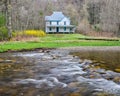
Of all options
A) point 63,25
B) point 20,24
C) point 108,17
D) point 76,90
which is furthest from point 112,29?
point 76,90

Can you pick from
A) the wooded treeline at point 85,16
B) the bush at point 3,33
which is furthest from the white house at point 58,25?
the bush at point 3,33

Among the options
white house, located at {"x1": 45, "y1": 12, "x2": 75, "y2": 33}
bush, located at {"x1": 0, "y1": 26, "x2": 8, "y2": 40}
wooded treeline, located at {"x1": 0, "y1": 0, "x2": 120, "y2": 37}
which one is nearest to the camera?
bush, located at {"x1": 0, "y1": 26, "x2": 8, "y2": 40}

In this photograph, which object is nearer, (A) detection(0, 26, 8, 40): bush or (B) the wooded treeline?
(A) detection(0, 26, 8, 40): bush

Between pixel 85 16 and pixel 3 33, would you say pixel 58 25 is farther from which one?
pixel 3 33

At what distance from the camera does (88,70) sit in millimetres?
14289

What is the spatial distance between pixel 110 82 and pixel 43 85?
250 centimetres

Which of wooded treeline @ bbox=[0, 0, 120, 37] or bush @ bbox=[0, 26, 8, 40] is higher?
wooded treeline @ bbox=[0, 0, 120, 37]

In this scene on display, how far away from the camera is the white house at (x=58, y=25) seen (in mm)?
78688

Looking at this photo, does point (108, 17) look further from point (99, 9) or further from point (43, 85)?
point (43, 85)

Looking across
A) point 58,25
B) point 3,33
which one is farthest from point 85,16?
point 3,33

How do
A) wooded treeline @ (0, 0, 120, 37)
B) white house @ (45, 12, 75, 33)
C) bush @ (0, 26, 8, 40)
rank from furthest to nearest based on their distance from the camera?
1. white house @ (45, 12, 75, 33)
2. wooded treeline @ (0, 0, 120, 37)
3. bush @ (0, 26, 8, 40)

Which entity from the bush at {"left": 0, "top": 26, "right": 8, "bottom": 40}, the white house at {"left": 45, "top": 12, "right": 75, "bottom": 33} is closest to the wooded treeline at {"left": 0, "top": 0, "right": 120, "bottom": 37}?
the white house at {"left": 45, "top": 12, "right": 75, "bottom": 33}

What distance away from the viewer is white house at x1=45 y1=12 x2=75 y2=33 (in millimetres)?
78688

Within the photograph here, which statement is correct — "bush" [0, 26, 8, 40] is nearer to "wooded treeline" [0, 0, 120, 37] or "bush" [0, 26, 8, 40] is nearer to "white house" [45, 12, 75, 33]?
"wooded treeline" [0, 0, 120, 37]
